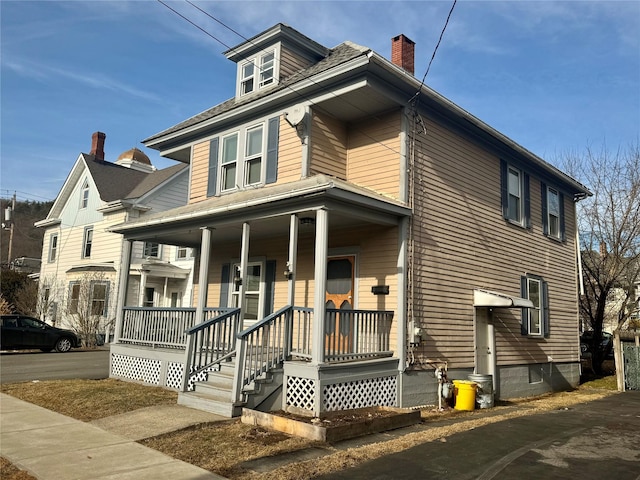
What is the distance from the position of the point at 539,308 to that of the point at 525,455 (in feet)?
30.5

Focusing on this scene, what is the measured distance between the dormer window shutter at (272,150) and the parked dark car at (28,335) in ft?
44.8

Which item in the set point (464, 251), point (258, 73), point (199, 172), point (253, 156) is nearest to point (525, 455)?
point (464, 251)

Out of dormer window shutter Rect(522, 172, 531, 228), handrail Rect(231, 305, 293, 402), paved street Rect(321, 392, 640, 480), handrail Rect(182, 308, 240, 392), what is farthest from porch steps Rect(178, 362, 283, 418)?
dormer window shutter Rect(522, 172, 531, 228)

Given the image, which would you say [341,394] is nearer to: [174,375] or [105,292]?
[174,375]

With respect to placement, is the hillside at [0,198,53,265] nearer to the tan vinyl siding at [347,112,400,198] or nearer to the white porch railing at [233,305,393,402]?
the tan vinyl siding at [347,112,400,198]

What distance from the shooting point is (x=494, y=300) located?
12.0 m

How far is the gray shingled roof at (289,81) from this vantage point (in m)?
11.1

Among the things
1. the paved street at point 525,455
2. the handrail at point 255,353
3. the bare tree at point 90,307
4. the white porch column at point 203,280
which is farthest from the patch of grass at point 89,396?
the bare tree at point 90,307

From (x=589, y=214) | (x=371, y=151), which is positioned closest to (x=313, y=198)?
(x=371, y=151)

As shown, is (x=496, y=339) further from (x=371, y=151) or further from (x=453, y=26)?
(x=453, y=26)

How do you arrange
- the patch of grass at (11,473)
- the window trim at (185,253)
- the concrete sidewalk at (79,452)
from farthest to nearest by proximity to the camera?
1. the window trim at (185,253)
2. the concrete sidewalk at (79,452)
3. the patch of grass at (11,473)

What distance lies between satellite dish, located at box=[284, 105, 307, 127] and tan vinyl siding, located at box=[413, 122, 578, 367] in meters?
2.70

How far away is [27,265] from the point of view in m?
44.0

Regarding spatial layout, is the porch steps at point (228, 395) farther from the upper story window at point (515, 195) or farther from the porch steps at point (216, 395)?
the upper story window at point (515, 195)
